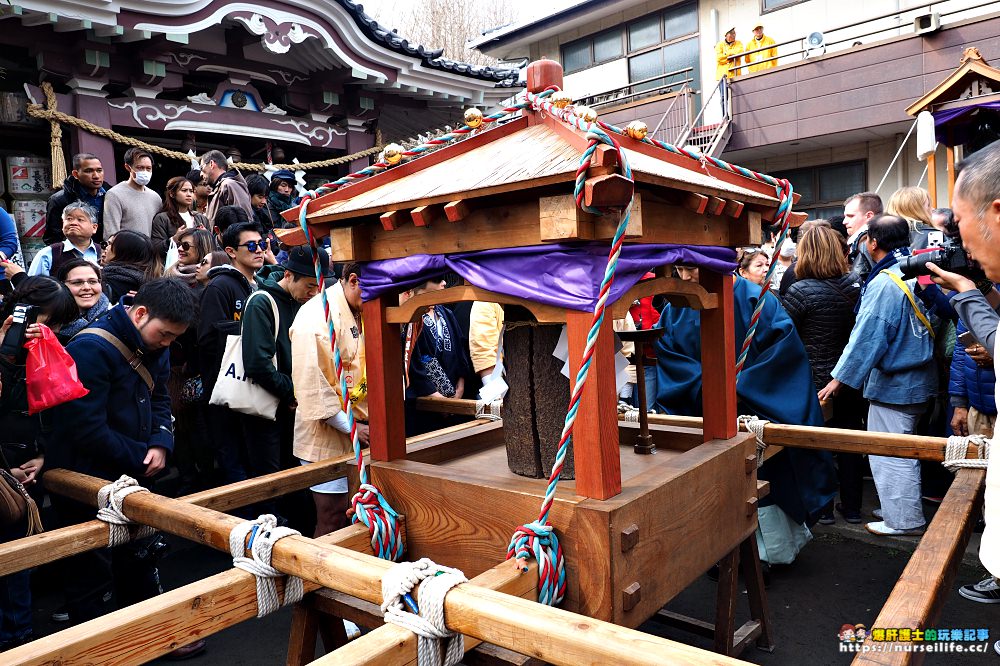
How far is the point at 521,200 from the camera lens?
66.0 inches

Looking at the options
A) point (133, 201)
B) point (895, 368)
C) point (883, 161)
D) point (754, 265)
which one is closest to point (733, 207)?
point (895, 368)

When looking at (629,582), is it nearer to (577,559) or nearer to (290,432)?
(577,559)

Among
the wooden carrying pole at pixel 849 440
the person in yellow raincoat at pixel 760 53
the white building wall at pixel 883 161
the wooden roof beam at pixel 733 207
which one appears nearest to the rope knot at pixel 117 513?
the wooden carrying pole at pixel 849 440

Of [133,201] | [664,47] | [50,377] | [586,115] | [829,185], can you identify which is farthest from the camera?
[664,47]

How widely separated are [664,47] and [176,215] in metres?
11.6

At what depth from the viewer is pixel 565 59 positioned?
16234mm

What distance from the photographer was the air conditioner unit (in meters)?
10.0

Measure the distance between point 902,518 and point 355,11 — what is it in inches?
261

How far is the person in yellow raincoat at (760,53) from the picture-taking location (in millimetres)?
12531

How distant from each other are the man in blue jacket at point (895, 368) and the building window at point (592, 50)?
12538mm

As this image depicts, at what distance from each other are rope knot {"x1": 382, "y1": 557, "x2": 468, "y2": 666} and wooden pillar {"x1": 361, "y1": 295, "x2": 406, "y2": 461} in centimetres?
74

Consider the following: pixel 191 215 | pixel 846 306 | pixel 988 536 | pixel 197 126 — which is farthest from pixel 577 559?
pixel 197 126

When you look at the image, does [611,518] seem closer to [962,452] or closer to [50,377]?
[962,452]

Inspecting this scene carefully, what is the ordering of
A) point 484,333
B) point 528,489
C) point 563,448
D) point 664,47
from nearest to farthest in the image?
point 563,448 → point 528,489 → point 484,333 → point 664,47
